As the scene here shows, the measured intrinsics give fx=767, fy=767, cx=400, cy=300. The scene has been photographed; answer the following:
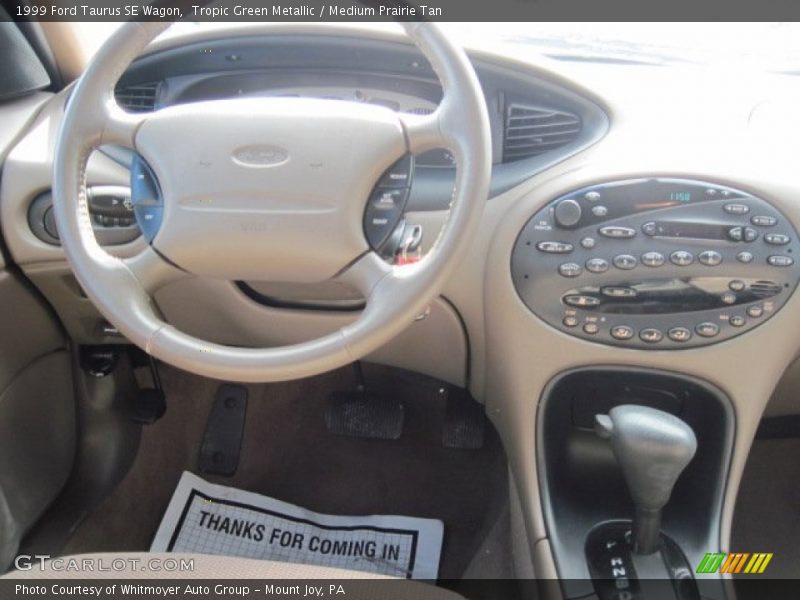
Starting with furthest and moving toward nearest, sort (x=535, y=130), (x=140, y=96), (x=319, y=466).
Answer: (x=319, y=466), (x=140, y=96), (x=535, y=130)

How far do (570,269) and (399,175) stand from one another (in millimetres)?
255

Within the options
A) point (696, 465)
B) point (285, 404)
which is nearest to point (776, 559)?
point (696, 465)

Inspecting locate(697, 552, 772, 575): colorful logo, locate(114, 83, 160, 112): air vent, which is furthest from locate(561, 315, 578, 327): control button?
locate(114, 83, 160, 112): air vent

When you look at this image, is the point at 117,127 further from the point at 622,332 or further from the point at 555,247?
the point at 622,332

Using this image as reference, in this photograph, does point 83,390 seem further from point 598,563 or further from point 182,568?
point 598,563

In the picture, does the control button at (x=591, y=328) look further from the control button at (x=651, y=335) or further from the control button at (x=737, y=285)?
the control button at (x=737, y=285)

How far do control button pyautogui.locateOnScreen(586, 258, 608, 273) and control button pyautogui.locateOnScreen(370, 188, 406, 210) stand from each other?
26cm

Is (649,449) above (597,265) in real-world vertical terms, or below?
below

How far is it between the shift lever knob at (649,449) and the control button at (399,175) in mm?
360

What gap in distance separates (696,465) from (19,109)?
114 centimetres

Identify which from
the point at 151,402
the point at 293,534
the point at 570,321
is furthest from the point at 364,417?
the point at 570,321

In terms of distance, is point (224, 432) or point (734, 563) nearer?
point (734, 563)

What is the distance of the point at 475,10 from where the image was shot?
3.65 feet

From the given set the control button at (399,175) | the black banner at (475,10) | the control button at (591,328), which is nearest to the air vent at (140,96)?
the black banner at (475,10)
